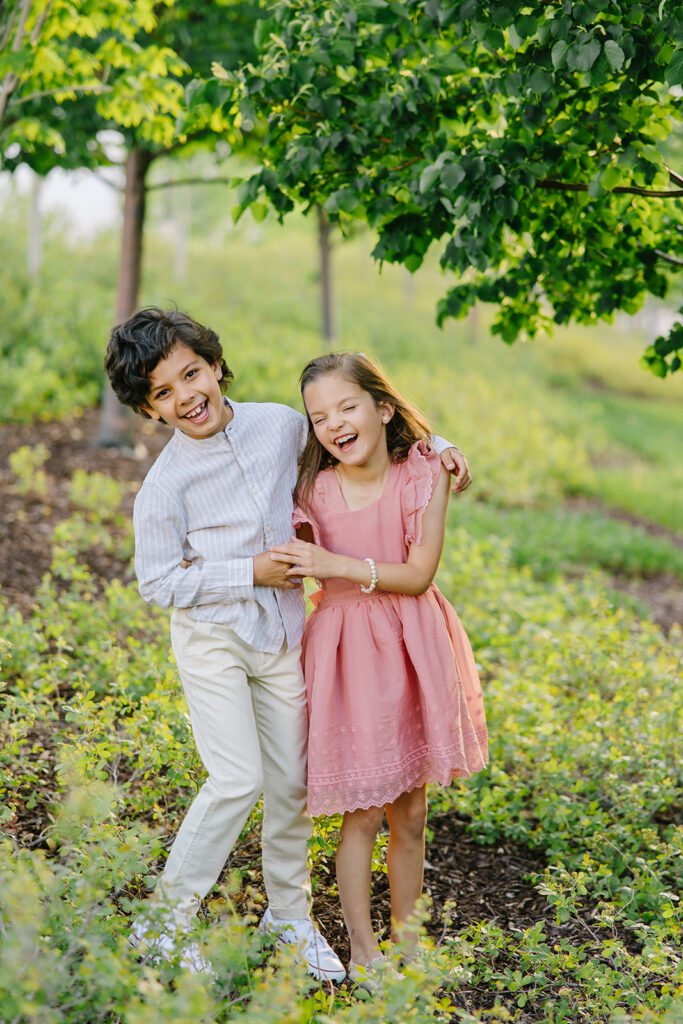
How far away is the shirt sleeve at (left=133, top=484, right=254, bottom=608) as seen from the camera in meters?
2.50

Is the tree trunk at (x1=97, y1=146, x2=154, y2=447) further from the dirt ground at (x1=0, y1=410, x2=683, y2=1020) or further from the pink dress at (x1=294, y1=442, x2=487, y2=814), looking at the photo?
the pink dress at (x1=294, y1=442, x2=487, y2=814)

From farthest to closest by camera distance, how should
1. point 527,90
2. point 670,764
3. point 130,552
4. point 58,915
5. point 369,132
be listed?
point 130,552
point 670,764
point 369,132
point 527,90
point 58,915

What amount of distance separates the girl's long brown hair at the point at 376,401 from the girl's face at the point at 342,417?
3 centimetres

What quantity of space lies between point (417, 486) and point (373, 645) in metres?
0.49

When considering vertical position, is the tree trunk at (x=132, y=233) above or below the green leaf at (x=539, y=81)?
above

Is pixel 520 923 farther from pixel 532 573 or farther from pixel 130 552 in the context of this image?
pixel 532 573

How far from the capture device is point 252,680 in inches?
104

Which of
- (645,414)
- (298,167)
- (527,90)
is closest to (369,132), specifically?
(298,167)

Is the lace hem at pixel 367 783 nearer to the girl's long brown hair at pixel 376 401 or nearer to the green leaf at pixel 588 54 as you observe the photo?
the girl's long brown hair at pixel 376 401

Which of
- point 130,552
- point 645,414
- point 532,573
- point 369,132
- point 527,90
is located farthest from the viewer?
point 645,414

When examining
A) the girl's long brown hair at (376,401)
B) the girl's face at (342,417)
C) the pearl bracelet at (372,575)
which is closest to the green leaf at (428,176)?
the girl's long brown hair at (376,401)

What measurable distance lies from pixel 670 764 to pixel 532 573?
369cm

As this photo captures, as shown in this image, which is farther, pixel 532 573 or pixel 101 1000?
pixel 532 573

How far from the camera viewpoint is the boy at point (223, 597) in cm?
247
